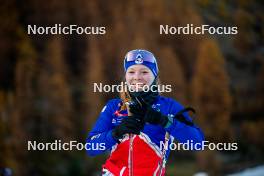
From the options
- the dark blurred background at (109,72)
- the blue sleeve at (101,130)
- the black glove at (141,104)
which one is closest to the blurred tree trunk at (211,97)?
the dark blurred background at (109,72)

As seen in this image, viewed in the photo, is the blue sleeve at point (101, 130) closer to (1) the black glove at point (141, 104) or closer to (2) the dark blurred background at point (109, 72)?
(1) the black glove at point (141, 104)

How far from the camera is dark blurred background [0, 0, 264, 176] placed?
814 centimetres

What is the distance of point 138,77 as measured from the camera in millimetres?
2264

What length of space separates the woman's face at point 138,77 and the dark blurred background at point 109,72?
5.74 metres

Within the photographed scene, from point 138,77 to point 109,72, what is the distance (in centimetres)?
591

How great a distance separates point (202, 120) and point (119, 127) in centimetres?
619

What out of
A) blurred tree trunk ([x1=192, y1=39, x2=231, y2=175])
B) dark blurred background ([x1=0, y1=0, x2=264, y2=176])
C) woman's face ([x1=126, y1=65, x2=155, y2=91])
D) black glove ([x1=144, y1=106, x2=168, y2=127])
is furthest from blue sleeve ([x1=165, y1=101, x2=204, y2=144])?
blurred tree trunk ([x1=192, y1=39, x2=231, y2=175])

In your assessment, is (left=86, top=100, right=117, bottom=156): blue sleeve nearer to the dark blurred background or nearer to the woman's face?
the woman's face

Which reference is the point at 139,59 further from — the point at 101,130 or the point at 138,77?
the point at 101,130

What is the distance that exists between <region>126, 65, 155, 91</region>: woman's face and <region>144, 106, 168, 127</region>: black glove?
122 millimetres

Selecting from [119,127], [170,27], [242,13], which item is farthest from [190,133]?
[242,13]

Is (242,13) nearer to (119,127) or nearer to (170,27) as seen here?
(170,27)

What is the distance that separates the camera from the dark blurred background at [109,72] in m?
8.14

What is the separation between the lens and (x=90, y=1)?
8422 mm
